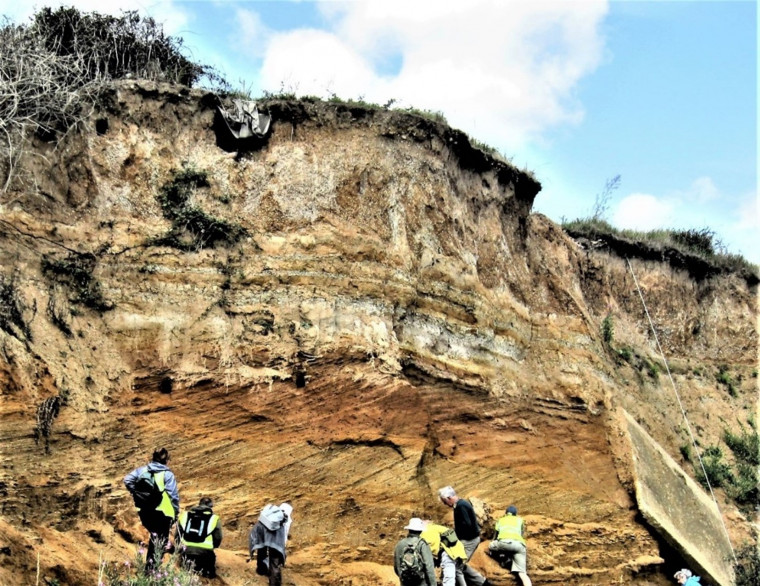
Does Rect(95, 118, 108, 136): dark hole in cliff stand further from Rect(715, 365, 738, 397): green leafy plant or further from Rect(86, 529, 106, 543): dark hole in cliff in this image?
Rect(715, 365, 738, 397): green leafy plant

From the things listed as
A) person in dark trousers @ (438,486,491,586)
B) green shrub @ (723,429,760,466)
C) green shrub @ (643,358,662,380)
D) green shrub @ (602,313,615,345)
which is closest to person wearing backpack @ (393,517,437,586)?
person in dark trousers @ (438,486,491,586)

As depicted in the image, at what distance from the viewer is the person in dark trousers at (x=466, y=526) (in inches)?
466

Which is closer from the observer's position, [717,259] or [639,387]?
[639,387]

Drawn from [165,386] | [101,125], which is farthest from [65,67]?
[165,386]

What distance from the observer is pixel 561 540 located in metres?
13.6

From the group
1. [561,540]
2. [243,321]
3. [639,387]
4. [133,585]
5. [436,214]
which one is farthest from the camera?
[639,387]

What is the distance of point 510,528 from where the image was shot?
497 inches

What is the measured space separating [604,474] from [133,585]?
754 cm

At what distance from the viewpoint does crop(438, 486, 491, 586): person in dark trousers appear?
11.8m

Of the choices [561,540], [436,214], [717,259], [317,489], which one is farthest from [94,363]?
[717,259]

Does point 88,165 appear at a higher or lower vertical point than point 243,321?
higher

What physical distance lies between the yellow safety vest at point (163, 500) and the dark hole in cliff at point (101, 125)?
18.4 ft

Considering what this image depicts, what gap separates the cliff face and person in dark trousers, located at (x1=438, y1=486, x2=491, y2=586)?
902 millimetres

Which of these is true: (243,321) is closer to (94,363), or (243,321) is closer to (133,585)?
(94,363)
